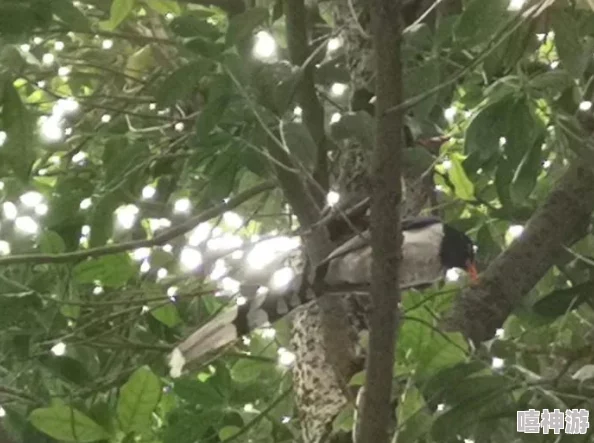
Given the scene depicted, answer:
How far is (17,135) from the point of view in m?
1.00

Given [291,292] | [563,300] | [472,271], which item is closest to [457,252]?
[472,271]

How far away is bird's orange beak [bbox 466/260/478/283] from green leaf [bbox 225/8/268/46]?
0.56 meters

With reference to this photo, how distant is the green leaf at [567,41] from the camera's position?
876 mm

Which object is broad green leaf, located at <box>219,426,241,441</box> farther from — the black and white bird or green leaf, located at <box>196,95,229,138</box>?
green leaf, located at <box>196,95,229,138</box>

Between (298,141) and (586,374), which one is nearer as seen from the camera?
(298,141)

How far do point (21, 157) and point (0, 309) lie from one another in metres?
0.18

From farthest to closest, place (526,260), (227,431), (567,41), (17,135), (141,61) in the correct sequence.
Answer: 1. (141,61)
2. (526,260)
3. (227,431)
4. (17,135)
5. (567,41)

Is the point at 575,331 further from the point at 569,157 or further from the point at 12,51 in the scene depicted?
the point at 12,51

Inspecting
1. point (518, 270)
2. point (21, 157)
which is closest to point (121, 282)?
point (21, 157)

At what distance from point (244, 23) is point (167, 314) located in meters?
0.55

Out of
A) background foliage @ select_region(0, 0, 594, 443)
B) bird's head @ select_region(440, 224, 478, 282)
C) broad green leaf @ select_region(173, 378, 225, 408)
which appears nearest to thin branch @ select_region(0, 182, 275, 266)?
background foliage @ select_region(0, 0, 594, 443)

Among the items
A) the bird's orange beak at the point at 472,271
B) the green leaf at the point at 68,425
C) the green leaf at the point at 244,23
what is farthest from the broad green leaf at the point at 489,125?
the green leaf at the point at 68,425

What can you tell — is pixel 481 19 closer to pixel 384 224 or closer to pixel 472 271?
pixel 384 224

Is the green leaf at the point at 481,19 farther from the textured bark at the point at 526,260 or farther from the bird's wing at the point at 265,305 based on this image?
the textured bark at the point at 526,260
